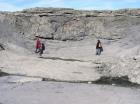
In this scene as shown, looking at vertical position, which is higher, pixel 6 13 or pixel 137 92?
pixel 6 13

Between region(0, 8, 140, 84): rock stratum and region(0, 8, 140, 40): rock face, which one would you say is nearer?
region(0, 8, 140, 84): rock stratum

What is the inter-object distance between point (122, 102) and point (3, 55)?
12.9 metres

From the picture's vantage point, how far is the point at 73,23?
47.0 meters

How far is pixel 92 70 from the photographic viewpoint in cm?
2517

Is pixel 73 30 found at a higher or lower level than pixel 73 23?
lower

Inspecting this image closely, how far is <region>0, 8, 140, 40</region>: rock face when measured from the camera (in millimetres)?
46094

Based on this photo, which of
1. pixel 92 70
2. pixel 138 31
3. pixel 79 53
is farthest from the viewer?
pixel 138 31

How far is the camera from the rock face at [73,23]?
4609cm

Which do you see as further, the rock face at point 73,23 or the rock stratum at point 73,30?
the rock face at point 73,23

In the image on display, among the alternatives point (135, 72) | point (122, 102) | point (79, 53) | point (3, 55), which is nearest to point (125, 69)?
point (135, 72)

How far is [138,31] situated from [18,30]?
14654mm

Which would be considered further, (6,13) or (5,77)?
(6,13)

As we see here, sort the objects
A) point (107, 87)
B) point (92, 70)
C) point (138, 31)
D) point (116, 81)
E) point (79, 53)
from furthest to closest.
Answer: point (138, 31) → point (79, 53) → point (92, 70) → point (116, 81) → point (107, 87)

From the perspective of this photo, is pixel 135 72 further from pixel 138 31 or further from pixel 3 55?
pixel 138 31
